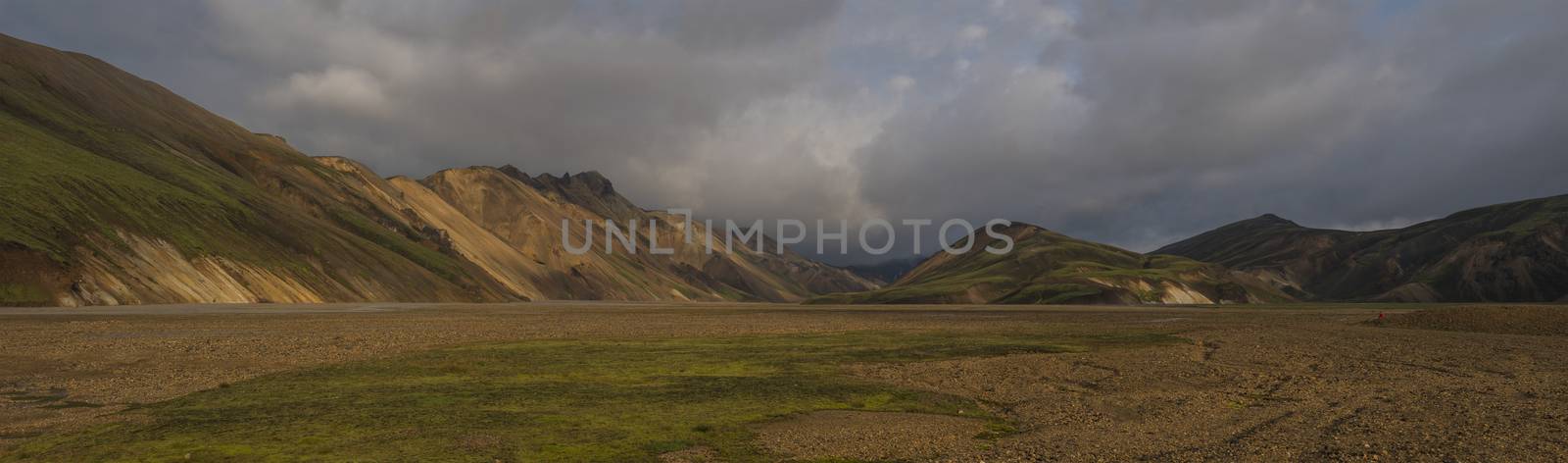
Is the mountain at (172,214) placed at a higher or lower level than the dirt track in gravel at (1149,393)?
higher

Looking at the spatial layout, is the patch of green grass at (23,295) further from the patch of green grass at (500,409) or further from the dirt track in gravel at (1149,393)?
the patch of green grass at (500,409)

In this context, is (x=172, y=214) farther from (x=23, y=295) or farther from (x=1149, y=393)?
(x=1149, y=393)

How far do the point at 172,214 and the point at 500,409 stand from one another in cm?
11385

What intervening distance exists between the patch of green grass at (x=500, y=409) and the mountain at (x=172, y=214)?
253ft

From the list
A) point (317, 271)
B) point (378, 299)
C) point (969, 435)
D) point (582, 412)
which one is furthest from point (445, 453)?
point (378, 299)

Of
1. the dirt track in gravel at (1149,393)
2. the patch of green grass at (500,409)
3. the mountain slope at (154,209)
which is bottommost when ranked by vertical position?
the patch of green grass at (500,409)

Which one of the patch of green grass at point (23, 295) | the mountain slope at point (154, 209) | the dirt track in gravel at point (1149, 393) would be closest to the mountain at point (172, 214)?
the patch of green grass at point (23, 295)

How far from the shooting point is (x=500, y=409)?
604 inches

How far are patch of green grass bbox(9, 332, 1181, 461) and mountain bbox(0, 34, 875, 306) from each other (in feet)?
253

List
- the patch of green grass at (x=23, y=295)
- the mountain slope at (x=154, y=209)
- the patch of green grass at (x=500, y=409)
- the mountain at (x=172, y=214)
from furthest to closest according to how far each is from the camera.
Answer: the mountain at (x=172, y=214) < the mountain slope at (x=154, y=209) < the patch of green grass at (x=23, y=295) < the patch of green grass at (x=500, y=409)

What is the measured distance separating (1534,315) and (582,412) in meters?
53.7

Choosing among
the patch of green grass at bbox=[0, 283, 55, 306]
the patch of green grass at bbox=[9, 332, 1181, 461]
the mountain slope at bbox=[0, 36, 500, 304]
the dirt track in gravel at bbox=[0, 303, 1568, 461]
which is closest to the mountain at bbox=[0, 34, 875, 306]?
the patch of green grass at bbox=[0, 283, 55, 306]

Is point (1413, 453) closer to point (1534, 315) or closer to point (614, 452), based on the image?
point (614, 452)

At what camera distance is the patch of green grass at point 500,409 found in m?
11.6
